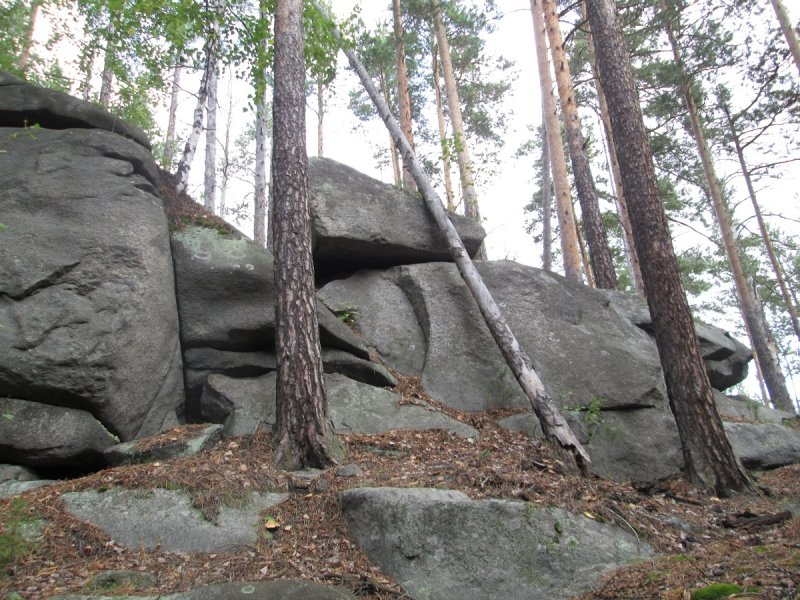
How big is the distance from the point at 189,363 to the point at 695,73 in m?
18.1

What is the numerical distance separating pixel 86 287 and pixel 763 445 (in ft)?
37.8

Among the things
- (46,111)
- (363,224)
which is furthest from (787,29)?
(46,111)

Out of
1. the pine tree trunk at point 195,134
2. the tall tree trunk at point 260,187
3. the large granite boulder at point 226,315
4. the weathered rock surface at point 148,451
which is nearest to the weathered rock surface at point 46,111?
the pine tree trunk at point 195,134

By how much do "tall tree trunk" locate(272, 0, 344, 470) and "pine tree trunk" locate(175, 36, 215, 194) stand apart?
4.07 metres

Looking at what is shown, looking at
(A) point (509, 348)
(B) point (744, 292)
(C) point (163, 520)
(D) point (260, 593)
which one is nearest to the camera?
(D) point (260, 593)

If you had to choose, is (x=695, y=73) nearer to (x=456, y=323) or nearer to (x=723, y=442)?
(x=456, y=323)

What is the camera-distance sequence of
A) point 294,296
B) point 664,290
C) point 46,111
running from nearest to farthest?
point 294,296 < point 664,290 < point 46,111

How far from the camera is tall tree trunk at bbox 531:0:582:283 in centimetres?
1284

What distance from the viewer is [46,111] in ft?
29.0

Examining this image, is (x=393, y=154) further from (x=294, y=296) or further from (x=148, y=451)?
(x=148, y=451)

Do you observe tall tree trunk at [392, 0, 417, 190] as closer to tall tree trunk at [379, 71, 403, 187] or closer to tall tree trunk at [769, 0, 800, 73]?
tall tree trunk at [379, 71, 403, 187]

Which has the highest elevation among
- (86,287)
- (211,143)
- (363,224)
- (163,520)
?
(211,143)

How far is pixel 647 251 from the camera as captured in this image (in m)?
7.64

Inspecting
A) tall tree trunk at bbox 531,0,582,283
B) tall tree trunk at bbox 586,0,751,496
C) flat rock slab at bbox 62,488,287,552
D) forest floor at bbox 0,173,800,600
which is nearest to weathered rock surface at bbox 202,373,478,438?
forest floor at bbox 0,173,800,600
